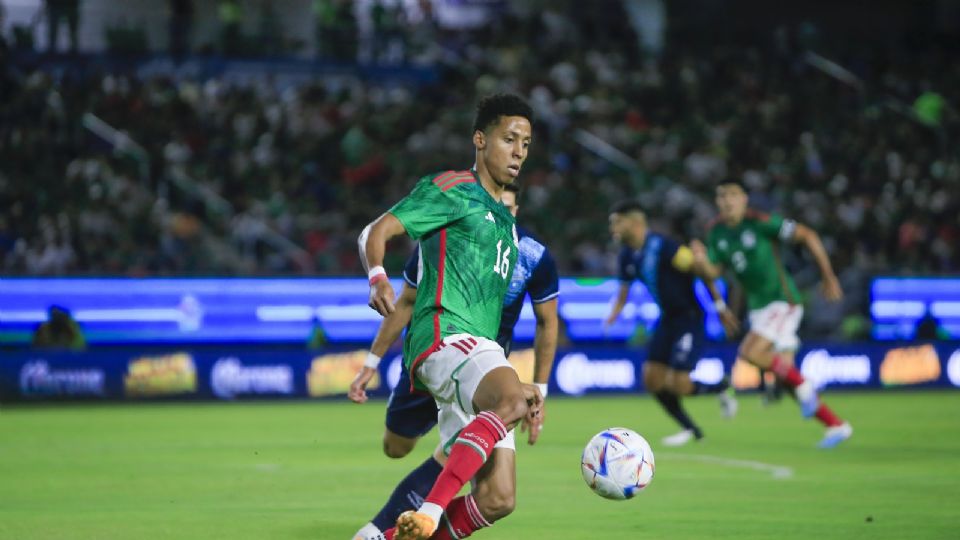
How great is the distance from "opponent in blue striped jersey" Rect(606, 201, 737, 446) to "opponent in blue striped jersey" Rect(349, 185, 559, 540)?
256 inches

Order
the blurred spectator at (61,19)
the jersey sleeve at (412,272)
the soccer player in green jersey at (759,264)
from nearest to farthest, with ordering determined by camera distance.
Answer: the jersey sleeve at (412,272), the soccer player in green jersey at (759,264), the blurred spectator at (61,19)

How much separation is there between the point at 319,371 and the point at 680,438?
7.81m

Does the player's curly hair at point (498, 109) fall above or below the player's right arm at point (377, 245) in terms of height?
above

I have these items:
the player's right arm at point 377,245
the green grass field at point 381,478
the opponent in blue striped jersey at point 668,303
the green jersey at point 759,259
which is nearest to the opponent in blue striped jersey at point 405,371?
the green grass field at point 381,478

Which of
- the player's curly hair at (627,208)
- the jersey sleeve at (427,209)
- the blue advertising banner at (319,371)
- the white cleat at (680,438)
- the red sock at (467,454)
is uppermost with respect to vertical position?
the jersey sleeve at (427,209)

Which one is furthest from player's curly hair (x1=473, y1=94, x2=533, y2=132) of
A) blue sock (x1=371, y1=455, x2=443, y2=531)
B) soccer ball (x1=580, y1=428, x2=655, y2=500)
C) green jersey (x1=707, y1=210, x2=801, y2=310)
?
green jersey (x1=707, y1=210, x2=801, y2=310)

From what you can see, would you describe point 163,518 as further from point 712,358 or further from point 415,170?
point 415,170

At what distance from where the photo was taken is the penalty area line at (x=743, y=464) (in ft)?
37.7

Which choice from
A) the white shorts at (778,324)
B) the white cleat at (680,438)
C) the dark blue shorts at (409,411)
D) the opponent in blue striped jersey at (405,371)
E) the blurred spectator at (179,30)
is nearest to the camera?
the opponent in blue striped jersey at (405,371)

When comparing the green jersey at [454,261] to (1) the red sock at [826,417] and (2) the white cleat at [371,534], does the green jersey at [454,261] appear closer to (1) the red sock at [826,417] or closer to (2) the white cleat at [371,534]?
(2) the white cleat at [371,534]

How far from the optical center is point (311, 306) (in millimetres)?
20844

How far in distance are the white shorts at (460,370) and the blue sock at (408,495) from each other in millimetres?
528

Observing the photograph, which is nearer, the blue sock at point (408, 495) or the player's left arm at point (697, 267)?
the blue sock at point (408, 495)

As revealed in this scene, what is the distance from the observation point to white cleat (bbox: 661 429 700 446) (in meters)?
14.1
